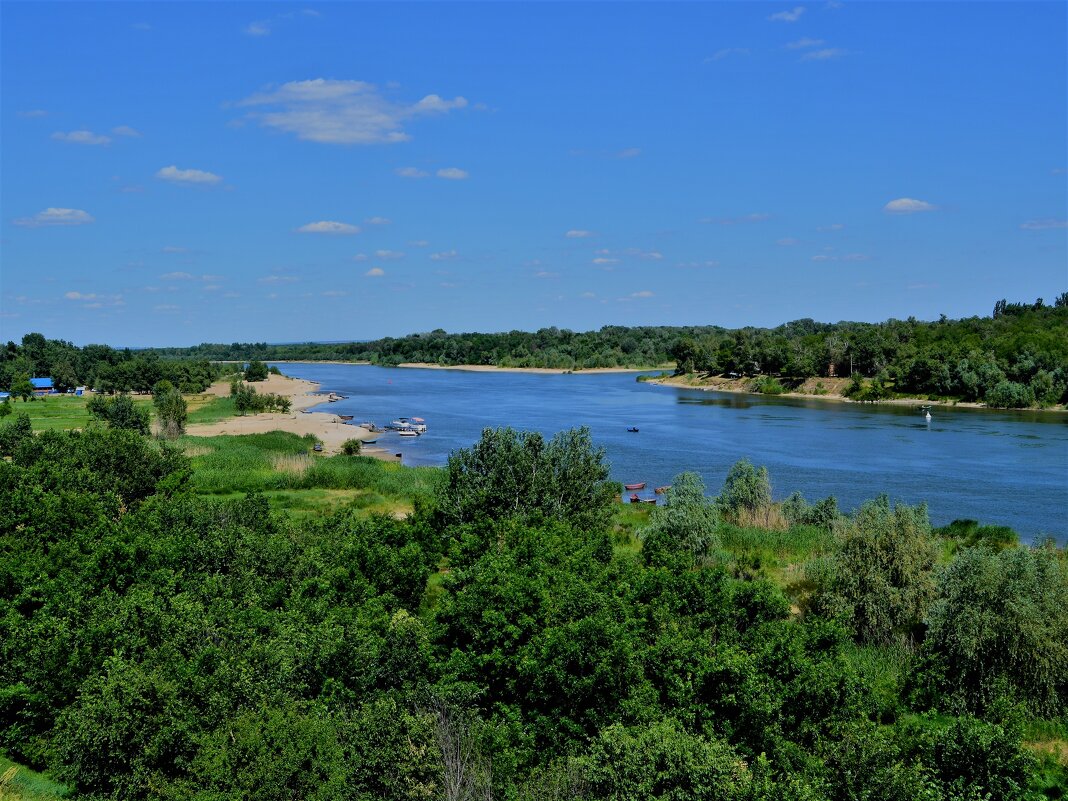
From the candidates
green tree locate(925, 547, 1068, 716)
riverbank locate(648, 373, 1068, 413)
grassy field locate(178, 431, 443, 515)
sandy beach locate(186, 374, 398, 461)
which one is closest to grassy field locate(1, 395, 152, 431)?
sandy beach locate(186, 374, 398, 461)

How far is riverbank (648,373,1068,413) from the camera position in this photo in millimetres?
104262

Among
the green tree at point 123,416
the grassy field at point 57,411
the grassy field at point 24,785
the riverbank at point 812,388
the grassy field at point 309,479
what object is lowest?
the grassy field at point 24,785

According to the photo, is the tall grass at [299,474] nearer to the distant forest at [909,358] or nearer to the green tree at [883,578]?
the green tree at [883,578]

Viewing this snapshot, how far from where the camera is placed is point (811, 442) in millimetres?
76625

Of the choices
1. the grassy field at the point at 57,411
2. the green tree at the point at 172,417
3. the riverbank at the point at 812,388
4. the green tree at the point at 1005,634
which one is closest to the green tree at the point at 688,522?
the green tree at the point at 1005,634

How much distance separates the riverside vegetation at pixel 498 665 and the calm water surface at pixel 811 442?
27.2 m

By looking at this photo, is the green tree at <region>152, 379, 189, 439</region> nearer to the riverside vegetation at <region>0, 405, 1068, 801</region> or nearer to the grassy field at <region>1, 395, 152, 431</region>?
the grassy field at <region>1, 395, 152, 431</region>

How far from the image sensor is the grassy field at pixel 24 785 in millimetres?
14323

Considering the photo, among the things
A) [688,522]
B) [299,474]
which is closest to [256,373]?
[299,474]

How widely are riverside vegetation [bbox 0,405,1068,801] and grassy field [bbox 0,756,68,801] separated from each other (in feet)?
0.36

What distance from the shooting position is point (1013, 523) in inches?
1793

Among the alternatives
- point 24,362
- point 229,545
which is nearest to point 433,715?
point 229,545

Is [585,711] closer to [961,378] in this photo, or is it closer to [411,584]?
[411,584]

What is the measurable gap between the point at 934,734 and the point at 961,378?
4065 inches
